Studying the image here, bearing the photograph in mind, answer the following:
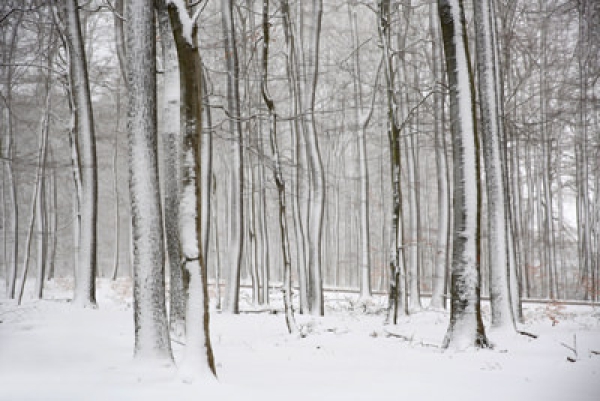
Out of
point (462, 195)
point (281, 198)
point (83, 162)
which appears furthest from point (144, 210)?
point (83, 162)

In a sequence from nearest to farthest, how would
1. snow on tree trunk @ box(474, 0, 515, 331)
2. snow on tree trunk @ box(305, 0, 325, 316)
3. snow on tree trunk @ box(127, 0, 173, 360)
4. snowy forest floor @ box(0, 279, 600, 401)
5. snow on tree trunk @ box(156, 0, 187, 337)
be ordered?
snowy forest floor @ box(0, 279, 600, 401) < snow on tree trunk @ box(127, 0, 173, 360) < snow on tree trunk @ box(156, 0, 187, 337) < snow on tree trunk @ box(474, 0, 515, 331) < snow on tree trunk @ box(305, 0, 325, 316)

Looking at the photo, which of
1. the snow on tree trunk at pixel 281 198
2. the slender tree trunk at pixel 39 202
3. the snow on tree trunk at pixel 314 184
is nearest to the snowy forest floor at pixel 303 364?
the snow on tree trunk at pixel 281 198

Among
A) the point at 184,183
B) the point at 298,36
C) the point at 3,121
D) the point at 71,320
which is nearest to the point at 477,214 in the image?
the point at 184,183

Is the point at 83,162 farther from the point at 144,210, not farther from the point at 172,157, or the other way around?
the point at 144,210

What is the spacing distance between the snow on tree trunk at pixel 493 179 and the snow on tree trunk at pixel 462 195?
4.86 ft

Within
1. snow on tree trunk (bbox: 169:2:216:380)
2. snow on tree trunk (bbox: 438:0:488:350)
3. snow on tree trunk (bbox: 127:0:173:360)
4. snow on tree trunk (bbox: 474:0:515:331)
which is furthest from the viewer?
snow on tree trunk (bbox: 474:0:515:331)

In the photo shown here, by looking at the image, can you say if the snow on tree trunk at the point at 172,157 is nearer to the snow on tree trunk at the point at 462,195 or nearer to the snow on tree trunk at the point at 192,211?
the snow on tree trunk at the point at 192,211

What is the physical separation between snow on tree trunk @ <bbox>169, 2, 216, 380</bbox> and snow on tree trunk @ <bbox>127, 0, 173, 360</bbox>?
66 centimetres

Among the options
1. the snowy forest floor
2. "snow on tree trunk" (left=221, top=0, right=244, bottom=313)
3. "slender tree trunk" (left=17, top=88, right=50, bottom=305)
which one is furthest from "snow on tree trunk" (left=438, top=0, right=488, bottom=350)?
"slender tree trunk" (left=17, top=88, right=50, bottom=305)

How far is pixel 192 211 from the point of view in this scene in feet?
18.2

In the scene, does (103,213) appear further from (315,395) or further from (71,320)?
(315,395)

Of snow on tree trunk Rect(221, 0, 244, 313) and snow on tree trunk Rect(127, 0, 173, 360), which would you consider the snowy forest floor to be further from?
snow on tree trunk Rect(221, 0, 244, 313)

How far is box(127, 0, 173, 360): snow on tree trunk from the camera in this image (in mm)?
5969

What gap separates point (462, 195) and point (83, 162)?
390 inches
